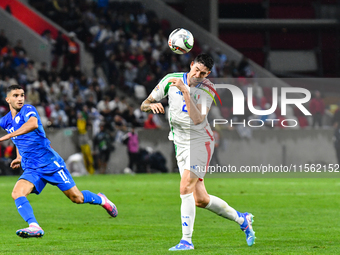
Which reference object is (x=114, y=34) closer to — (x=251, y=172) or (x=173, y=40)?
(x=251, y=172)

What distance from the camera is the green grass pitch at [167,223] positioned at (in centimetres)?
722

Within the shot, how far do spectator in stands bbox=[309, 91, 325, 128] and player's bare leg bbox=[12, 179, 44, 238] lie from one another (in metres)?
18.3

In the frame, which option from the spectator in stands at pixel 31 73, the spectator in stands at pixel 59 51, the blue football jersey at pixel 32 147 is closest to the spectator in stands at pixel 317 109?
the spectator in stands at pixel 59 51

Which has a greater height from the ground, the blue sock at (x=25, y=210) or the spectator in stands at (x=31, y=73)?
the spectator in stands at (x=31, y=73)

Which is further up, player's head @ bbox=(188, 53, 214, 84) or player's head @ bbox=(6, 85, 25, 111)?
player's head @ bbox=(188, 53, 214, 84)

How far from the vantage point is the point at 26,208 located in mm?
7430

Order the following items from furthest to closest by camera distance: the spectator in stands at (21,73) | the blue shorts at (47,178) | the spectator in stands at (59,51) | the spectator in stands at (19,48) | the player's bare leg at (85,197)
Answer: the spectator in stands at (59,51) < the spectator in stands at (19,48) < the spectator in stands at (21,73) < the player's bare leg at (85,197) < the blue shorts at (47,178)

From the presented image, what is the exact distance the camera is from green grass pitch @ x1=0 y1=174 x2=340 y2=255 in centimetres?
722

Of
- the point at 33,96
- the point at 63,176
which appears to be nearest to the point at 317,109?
the point at 33,96

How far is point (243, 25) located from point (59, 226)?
30.7 metres

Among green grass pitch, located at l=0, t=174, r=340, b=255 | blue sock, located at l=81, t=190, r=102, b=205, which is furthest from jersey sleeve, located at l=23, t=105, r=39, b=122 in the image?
green grass pitch, located at l=0, t=174, r=340, b=255

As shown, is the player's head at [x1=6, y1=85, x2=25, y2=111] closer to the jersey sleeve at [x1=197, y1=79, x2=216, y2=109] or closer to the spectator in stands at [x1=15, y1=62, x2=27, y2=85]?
the jersey sleeve at [x1=197, y1=79, x2=216, y2=109]

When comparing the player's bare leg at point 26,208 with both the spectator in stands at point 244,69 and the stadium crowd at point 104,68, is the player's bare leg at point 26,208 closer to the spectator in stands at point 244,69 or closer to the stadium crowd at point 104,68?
the stadium crowd at point 104,68

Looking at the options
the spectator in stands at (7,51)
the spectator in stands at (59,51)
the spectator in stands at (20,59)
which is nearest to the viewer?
the spectator in stands at (20,59)
